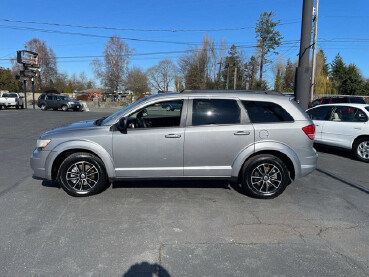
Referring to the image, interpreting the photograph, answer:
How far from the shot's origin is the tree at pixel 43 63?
2581 inches

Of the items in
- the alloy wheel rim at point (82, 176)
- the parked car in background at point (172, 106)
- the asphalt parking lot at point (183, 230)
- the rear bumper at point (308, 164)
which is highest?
the parked car in background at point (172, 106)

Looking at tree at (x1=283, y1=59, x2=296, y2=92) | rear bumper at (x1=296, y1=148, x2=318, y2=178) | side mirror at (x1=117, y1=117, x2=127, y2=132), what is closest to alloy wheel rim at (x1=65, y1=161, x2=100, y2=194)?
side mirror at (x1=117, y1=117, x2=127, y2=132)

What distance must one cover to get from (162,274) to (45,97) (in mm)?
30735

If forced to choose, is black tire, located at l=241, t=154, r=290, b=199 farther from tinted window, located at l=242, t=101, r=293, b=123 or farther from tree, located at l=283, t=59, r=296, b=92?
tree, located at l=283, t=59, r=296, b=92

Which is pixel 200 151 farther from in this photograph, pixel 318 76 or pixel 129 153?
pixel 318 76

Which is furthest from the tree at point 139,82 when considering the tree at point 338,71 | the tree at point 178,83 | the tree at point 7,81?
the tree at point 338,71

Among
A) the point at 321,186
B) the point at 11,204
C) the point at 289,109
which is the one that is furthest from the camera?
the point at 321,186

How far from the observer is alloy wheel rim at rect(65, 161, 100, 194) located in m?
4.28

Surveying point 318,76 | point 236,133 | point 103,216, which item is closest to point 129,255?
point 103,216

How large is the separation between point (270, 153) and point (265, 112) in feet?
2.34

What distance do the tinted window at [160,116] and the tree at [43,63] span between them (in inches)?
2771

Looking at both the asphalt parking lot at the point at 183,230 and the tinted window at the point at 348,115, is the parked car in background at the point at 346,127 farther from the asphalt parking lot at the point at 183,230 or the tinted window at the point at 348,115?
the asphalt parking lot at the point at 183,230

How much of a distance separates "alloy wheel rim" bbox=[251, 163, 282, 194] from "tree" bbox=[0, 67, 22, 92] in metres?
75.4

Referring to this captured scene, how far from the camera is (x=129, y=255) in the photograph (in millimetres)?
2797
